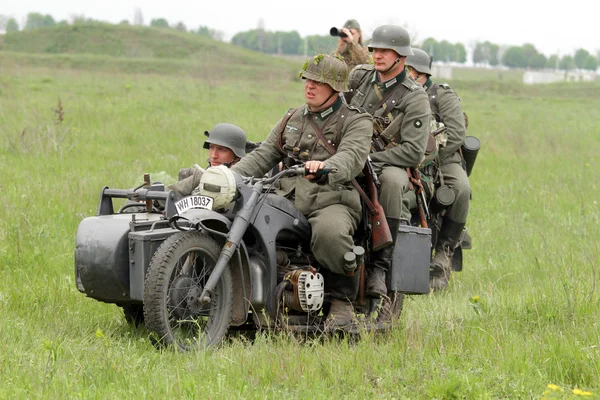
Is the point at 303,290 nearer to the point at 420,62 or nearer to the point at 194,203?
the point at 194,203

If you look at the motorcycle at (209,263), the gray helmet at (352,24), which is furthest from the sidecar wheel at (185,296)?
the gray helmet at (352,24)

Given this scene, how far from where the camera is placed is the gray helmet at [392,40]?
7.66 meters

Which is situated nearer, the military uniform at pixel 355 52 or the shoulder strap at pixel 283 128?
the shoulder strap at pixel 283 128

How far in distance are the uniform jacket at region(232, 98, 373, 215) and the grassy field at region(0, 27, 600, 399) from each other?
1.06 meters

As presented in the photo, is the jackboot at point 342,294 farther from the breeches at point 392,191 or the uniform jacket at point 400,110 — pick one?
the uniform jacket at point 400,110

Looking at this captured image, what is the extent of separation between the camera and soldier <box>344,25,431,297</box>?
22.6 ft

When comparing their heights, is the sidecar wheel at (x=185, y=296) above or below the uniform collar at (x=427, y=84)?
below

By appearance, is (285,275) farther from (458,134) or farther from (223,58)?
(223,58)

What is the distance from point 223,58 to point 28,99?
169 ft

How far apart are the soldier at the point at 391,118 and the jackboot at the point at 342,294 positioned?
18 centimetres

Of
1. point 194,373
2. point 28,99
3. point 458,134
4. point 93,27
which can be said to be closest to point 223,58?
point 93,27

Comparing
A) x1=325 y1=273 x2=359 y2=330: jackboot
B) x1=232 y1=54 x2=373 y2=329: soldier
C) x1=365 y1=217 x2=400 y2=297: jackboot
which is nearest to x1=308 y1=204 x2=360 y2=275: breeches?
x1=232 y1=54 x2=373 y2=329: soldier

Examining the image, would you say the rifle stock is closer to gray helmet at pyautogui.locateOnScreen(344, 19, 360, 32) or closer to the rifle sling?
the rifle sling

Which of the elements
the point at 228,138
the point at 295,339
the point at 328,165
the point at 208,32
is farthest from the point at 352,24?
the point at 208,32
